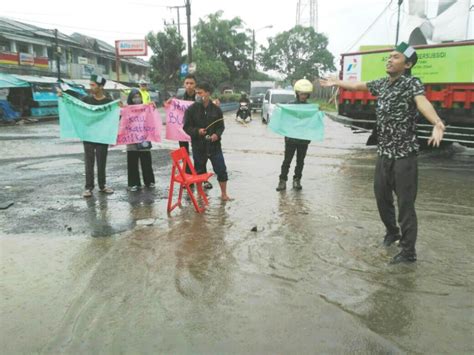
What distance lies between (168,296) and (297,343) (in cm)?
110

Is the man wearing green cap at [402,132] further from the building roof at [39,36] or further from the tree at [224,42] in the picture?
the tree at [224,42]

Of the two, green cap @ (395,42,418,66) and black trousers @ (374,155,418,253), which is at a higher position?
green cap @ (395,42,418,66)

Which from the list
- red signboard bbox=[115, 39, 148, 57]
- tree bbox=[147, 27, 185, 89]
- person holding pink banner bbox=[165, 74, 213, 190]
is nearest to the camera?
person holding pink banner bbox=[165, 74, 213, 190]

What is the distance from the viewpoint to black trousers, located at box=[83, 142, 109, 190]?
6902mm

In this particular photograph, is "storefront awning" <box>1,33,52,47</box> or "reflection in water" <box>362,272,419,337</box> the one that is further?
"storefront awning" <box>1,33,52,47</box>

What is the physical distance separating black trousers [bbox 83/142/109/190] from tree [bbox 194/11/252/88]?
53112mm

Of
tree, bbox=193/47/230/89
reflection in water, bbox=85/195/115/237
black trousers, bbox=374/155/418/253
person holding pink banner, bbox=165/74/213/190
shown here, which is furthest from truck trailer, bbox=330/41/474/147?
tree, bbox=193/47/230/89

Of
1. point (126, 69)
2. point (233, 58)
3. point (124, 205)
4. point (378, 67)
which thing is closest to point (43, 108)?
point (378, 67)

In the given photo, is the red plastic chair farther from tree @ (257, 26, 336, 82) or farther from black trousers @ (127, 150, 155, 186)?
tree @ (257, 26, 336, 82)

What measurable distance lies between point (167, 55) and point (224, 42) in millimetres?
17093

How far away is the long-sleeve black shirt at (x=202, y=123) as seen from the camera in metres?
6.52

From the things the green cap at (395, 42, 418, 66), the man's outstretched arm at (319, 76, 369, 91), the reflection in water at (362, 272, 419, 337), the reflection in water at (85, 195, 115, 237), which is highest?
the green cap at (395, 42, 418, 66)

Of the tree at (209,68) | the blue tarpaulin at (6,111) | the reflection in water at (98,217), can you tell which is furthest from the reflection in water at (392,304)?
the tree at (209,68)

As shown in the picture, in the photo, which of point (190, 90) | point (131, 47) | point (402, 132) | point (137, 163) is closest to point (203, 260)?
point (402, 132)
